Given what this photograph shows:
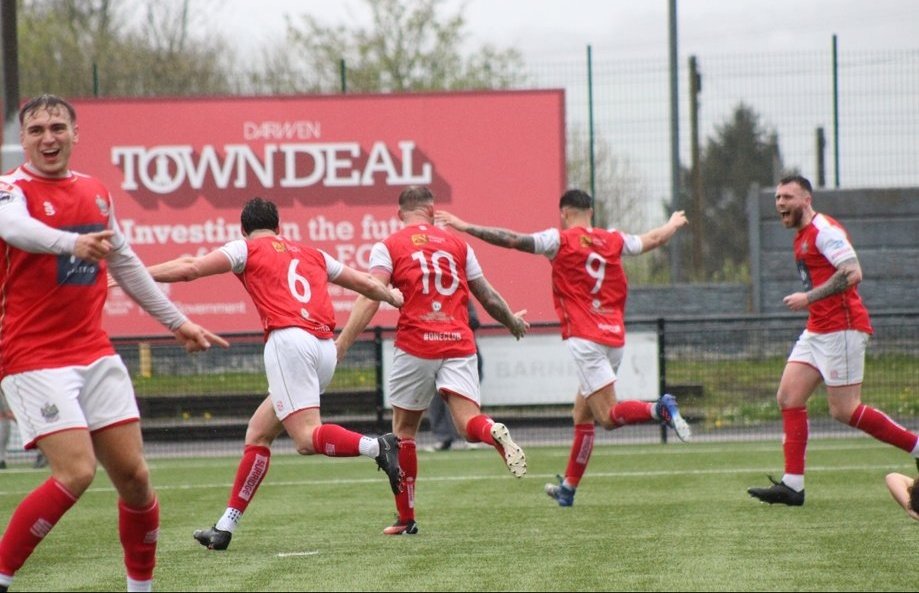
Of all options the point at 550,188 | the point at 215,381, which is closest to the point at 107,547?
the point at 215,381

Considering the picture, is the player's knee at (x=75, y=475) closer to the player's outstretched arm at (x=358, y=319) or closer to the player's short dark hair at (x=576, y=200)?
the player's outstretched arm at (x=358, y=319)

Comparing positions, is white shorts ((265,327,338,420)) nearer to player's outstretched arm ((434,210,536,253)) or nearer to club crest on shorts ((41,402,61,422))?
player's outstretched arm ((434,210,536,253))

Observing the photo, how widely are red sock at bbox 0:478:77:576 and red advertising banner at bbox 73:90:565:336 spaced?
50.6 ft

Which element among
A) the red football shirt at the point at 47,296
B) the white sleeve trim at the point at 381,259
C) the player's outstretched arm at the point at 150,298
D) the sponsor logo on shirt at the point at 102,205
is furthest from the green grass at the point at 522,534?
the sponsor logo on shirt at the point at 102,205

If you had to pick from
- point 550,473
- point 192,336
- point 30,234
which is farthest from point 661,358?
point 30,234

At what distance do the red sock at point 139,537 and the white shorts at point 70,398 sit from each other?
1.33 feet

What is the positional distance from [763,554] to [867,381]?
34.4 ft

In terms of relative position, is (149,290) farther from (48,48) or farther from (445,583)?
(48,48)

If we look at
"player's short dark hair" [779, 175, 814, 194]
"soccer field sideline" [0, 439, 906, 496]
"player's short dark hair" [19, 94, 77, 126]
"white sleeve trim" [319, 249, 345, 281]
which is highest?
"player's short dark hair" [19, 94, 77, 126]

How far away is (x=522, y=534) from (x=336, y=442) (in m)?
1.42

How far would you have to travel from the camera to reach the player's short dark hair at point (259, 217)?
8320mm

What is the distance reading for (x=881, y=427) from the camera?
32.5 feet

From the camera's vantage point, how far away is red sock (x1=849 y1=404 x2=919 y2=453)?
9.84 meters

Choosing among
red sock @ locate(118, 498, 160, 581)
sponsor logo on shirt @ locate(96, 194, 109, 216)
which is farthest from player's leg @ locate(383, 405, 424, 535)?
sponsor logo on shirt @ locate(96, 194, 109, 216)
